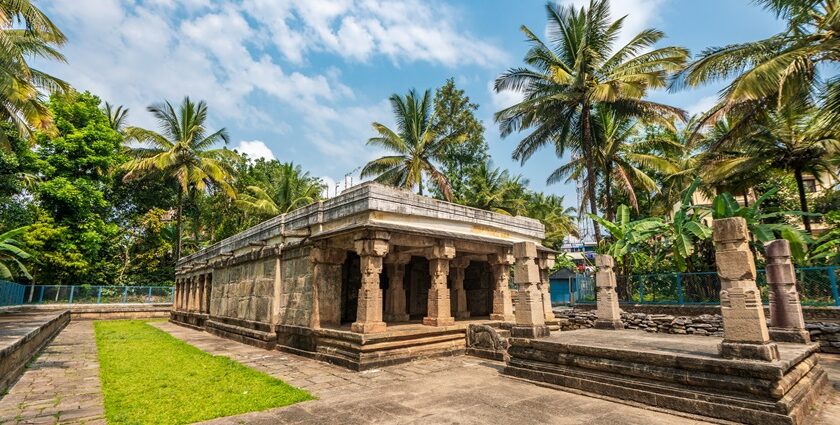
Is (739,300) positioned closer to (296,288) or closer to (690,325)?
(690,325)

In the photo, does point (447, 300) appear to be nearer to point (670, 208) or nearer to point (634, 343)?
point (634, 343)

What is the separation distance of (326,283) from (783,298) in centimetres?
1029

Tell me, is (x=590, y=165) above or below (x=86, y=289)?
above

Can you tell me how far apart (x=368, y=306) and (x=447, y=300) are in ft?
8.34

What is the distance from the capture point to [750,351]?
17.2 feet

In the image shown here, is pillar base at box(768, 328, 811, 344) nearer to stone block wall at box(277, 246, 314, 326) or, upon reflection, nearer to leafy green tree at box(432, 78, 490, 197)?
stone block wall at box(277, 246, 314, 326)

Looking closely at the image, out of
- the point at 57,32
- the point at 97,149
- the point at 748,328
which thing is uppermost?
the point at 97,149

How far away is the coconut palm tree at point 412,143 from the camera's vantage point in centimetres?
2258

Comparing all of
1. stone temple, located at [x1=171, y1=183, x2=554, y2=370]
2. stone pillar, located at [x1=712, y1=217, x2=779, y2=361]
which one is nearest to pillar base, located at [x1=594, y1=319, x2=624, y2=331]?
stone temple, located at [x1=171, y1=183, x2=554, y2=370]

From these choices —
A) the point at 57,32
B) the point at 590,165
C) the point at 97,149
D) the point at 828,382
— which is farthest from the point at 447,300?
the point at 97,149

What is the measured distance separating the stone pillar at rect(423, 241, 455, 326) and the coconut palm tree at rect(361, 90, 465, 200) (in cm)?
1174

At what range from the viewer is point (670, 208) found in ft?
74.3

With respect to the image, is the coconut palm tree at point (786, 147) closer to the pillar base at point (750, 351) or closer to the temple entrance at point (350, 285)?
the pillar base at point (750, 351)

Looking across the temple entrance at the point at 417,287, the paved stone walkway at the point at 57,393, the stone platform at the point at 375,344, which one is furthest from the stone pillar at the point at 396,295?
the paved stone walkway at the point at 57,393
